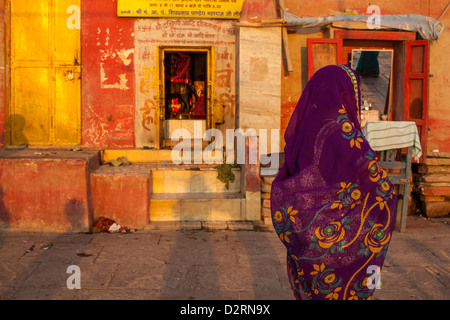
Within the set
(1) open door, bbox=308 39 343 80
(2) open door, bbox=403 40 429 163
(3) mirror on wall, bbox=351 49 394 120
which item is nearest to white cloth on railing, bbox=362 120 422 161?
(2) open door, bbox=403 40 429 163

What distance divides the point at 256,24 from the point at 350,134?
5458 millimetres

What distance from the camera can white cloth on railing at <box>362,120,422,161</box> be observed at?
7.20 m

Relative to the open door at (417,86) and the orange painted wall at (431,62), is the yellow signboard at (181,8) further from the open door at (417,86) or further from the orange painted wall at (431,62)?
the open door at (417,86)

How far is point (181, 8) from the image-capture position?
29.9ft

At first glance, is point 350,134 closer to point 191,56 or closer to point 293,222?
point 293,222

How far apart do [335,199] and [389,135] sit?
14.5 ft

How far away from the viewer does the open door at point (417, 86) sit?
8836 mm

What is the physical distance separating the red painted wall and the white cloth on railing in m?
4.34

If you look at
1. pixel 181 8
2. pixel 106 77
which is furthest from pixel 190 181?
pixel 181 8

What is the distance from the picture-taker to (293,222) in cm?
334

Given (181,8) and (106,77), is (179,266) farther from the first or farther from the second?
(181,8)

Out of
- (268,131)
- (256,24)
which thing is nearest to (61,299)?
(268,131)

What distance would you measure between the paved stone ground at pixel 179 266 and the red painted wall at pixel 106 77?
103 inches

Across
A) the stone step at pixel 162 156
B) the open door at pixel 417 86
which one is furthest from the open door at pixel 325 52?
the stone step at pixel 162 156
